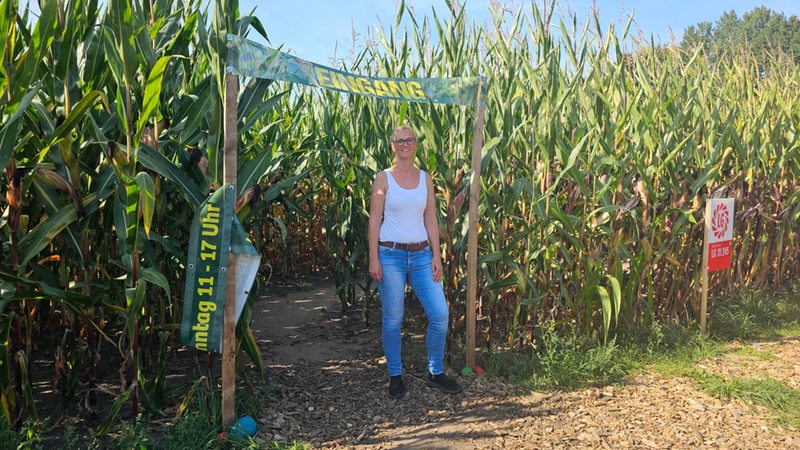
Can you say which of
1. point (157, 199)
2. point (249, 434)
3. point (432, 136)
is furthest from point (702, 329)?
point (157, 199)

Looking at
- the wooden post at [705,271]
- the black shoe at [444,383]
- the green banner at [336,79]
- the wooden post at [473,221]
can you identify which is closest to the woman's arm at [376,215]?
the green banner at [336,79]

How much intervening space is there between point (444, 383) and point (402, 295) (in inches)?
23.7

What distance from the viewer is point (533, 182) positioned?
3744 millimetres

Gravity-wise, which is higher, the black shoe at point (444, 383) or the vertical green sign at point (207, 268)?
the vertical green sign at point (207, 268)

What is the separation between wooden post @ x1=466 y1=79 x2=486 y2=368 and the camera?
3.47 meters

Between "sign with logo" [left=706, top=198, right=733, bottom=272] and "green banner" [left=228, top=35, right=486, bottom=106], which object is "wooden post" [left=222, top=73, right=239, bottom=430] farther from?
"sign with logo" [left=706, top=198, right=733, bottom=272]

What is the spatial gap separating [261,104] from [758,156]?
13.8ft

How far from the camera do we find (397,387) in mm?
3439

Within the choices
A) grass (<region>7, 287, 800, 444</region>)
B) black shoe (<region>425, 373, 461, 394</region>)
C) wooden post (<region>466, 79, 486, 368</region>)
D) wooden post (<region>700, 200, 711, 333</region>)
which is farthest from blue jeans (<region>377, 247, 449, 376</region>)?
wooden post (<region>700, 200, 711, 333</region>)

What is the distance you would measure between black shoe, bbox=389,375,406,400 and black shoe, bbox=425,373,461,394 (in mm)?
185

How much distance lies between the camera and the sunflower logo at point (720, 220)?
436 cm

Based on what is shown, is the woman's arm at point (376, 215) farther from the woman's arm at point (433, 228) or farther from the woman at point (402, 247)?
the woman's arm at point (433, 228)

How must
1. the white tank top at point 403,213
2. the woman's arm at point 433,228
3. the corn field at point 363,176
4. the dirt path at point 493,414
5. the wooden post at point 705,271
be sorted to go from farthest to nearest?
1. the wooden post at point 705,271
2. the woman's arm at point 433,228
3. the white tank top at point 403,213
4. the dirt path at point 493,414
5. the corn field at point 363,176

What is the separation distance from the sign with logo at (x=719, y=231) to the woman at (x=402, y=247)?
2.22 m
